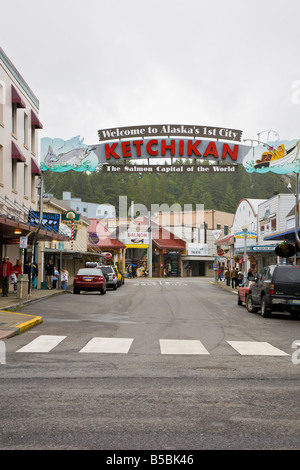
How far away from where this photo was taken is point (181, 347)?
11.8 meters

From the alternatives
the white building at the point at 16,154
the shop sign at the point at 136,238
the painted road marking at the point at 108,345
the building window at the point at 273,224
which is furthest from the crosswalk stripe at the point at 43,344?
the shop sign at the point at 136,238

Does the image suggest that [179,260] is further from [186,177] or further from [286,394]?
[286,394]

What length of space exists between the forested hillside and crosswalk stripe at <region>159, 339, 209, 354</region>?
94613 millimetres

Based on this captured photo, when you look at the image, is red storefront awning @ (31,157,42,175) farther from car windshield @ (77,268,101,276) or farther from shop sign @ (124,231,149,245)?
shop sign @ (124,231,149,245)

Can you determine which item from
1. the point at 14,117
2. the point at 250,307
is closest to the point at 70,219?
the point at 14,117

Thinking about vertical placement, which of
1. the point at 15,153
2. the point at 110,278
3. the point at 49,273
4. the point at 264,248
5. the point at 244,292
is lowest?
the point at 244,292

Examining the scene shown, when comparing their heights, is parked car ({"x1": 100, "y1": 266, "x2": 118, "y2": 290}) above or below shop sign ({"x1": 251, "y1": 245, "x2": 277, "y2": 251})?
below

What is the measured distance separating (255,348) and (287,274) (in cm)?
782

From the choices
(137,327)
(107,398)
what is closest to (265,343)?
(137,327)

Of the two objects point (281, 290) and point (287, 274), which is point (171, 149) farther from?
point (281, 290)

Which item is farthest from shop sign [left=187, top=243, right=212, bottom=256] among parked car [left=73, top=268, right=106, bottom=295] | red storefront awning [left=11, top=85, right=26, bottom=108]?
red storefront awning [left=11, top=85, right=26, bottom=108]

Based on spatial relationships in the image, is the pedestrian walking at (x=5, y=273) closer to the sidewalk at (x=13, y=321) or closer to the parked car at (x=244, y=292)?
the sidewalk at (x=13, y=321)

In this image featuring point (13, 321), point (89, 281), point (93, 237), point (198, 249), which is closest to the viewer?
point (13, 321)

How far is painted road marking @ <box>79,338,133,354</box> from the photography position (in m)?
11.2
